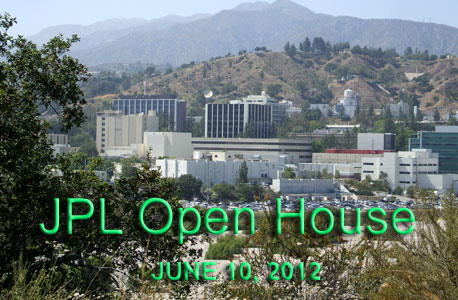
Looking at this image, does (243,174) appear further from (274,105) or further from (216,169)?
(274,105)

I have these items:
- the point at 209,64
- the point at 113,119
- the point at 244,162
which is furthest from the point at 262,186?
the point at 209,64

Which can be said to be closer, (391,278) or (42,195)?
(391,278)

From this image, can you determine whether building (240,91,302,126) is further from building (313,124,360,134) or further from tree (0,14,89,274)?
tree (0,14,89,274)

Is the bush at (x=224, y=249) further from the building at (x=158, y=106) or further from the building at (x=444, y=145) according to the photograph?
the building at (x=158, y=106)

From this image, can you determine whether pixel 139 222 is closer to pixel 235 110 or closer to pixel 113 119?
pixel 113 119

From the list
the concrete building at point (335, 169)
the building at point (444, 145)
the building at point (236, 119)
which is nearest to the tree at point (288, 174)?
the concrete building at point (335, 169)

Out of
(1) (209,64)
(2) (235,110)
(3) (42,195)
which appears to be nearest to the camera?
(3) (42,195)

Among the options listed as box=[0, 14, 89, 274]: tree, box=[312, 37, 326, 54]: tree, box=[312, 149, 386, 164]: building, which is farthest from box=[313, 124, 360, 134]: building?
box=[0, 14, 89, 274]: tree
